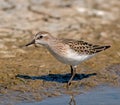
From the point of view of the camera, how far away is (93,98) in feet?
36.7

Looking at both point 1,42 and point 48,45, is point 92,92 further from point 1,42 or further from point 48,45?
point 1,42

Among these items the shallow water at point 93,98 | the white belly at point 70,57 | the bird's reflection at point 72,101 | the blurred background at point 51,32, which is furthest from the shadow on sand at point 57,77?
the bird's reflection at point 72,101

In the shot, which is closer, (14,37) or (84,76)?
(84,76)

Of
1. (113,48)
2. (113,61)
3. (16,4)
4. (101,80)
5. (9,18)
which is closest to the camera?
(101,80)

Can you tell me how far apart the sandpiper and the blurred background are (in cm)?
63

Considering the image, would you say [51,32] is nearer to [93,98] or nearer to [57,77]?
[57,77]

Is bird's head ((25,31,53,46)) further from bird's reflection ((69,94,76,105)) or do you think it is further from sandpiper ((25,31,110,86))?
bird's reflection ((69,94,76,105))

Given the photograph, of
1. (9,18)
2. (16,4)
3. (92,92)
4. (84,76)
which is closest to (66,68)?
(84,76)

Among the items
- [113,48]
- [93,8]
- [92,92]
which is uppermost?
[93,8]

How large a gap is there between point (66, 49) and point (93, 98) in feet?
4.25

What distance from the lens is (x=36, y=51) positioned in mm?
14039

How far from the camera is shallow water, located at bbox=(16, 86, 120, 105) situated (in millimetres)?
10860

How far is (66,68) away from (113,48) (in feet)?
6.56

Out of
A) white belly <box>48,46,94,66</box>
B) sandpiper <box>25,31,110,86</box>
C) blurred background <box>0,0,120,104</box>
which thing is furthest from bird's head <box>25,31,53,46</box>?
blurred background <box>0,0,120,104</box>
